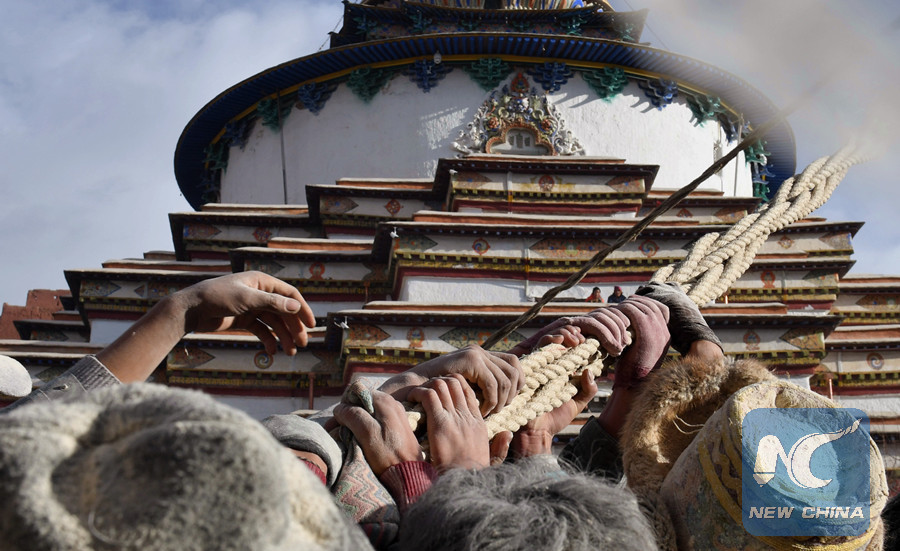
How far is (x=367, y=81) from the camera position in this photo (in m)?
13.0

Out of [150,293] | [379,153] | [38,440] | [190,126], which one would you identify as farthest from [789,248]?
[38,440]

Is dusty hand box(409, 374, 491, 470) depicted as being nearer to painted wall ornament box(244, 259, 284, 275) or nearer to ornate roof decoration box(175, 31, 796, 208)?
painted wall ornament box(244, 259, 284, 275)

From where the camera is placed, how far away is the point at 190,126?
14445 millimetres

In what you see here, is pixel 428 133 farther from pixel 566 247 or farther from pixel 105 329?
pixel 105 329

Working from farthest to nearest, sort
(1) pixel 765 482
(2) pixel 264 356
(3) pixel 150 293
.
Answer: (3) pixel 150 293 → (2) pixel 264 356 → (1) pixel 765 482

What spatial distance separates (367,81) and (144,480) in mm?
12707

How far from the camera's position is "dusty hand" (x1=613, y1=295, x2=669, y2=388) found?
216 centimetres

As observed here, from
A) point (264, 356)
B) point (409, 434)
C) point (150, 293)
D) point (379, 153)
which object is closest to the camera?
point (409, 434)

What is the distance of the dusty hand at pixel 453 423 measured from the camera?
1638mm

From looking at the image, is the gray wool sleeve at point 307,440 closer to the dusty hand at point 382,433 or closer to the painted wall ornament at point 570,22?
the dusty hand at point 382,433

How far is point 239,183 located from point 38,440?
45.2 feet

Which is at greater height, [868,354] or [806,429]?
[806,429]

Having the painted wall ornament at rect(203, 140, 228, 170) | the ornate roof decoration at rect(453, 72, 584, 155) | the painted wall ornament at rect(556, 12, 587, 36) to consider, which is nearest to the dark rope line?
the ornate roof decoration at rect(453, 72, 584, 155)

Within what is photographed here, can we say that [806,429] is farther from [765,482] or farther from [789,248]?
[789,248]
